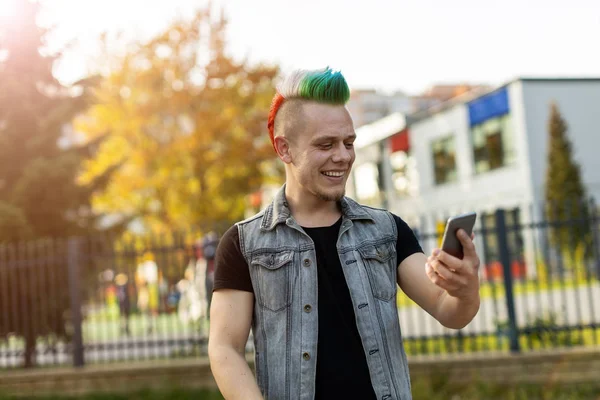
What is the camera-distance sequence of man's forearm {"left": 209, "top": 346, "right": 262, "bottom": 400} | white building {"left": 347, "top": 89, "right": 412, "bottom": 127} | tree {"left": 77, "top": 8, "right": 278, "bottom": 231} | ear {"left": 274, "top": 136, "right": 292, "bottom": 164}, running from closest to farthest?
man's forearm {"left": 209, "top": 346, "right": 262, "bottom": 400} < ear {"left": 274, "top": 136, "right": 292, "bottom": 164} < tree {"left": 77, "top": 8, "right": 278, "bottom": 231} < white building {"left": 347, "top": 89, "right": 412, "bottom": 127}

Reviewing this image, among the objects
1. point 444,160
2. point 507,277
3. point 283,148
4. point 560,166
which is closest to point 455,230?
point 283,148

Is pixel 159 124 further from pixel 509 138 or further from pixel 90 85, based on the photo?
pixel 509 138

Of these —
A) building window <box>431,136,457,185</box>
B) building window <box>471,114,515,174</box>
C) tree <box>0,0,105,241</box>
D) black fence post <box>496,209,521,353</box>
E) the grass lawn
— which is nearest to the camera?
the grass lawn

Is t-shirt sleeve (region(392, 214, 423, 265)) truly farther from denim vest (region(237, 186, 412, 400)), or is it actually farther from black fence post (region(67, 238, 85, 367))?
black fence post (region(67, 238, 85, 367))

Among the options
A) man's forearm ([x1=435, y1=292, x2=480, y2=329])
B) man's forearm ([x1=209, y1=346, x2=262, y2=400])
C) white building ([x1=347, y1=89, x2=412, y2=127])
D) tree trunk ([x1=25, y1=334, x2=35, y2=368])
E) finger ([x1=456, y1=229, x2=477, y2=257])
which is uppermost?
white building ([x1=347, y1=89, x2=412, y2=127])

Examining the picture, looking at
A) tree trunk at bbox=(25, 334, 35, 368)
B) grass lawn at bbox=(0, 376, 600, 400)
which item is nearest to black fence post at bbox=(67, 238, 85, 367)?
tree trunk at bbox=(25, 334, 35, 368)

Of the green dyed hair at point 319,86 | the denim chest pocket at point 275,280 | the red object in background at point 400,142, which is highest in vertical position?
the red object in background at point 400,142

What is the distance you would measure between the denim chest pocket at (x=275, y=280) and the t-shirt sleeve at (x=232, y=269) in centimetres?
4

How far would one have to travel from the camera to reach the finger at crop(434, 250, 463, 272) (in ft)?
7.02

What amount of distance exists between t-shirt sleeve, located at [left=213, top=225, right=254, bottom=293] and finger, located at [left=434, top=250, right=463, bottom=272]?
64cm

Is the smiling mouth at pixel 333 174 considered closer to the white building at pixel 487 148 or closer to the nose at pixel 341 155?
the nose at pixel 341 155

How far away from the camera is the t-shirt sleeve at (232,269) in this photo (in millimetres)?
2461

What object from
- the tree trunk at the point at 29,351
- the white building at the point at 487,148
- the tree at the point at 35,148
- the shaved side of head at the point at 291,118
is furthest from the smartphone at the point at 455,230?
the white building at the point at 487,148

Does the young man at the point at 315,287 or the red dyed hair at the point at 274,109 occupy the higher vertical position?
the red dyed hair at the point at 274,109
